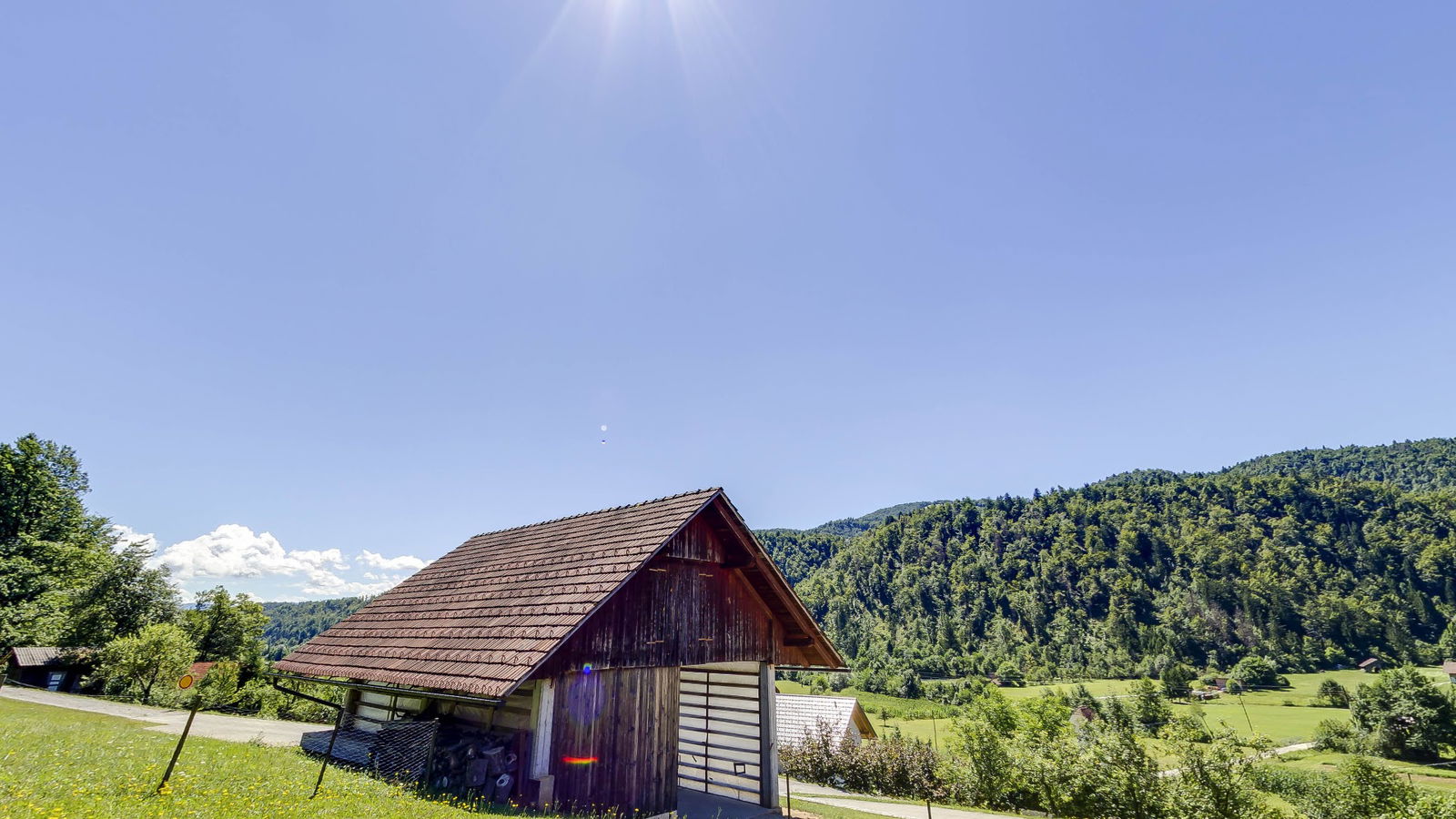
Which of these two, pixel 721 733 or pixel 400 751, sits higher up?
pixel 400 751

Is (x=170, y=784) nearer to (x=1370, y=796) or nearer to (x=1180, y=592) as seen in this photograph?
(x=1370, y=796)

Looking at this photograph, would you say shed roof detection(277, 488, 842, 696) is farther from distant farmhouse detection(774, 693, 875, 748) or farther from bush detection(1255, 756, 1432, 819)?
distant farmhouse detection(774, 693, 875, 748)

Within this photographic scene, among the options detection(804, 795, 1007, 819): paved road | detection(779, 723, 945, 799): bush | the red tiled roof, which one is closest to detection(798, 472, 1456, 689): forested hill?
detection(779, 723, 945, 799): bush

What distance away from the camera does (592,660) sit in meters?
10.9

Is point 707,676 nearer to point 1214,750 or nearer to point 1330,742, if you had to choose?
point 1214,750

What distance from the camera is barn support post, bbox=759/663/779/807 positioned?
14141 mm

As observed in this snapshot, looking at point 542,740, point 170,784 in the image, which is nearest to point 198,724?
point 170,784

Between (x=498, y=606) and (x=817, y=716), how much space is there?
23.5 meters

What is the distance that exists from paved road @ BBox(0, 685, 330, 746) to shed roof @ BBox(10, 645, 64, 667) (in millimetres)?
23674

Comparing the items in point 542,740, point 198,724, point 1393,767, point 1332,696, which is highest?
point 542,740

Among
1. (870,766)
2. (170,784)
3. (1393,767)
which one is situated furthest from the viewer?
(1393,767)

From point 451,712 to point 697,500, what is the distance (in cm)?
643

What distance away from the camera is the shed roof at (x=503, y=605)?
10.3m

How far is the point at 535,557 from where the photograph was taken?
14.6 m
